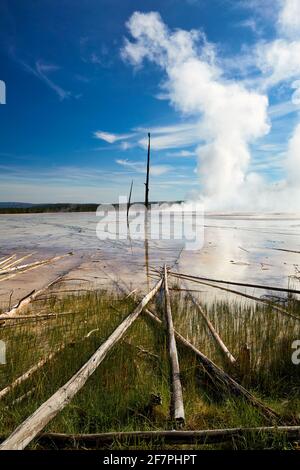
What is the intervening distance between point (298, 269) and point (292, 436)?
8.78 meters

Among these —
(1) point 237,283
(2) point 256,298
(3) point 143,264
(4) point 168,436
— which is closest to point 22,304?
(4) point 168,436

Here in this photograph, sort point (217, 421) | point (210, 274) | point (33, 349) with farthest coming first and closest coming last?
point (210, 274)
point (33, 349)
point (217, 421)

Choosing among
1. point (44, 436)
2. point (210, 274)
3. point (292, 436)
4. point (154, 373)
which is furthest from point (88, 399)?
point (210, 274)

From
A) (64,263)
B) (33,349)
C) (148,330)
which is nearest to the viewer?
(33,349)

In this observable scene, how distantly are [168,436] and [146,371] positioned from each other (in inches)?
56.6

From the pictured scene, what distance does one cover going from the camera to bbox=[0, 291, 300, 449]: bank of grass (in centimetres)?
301

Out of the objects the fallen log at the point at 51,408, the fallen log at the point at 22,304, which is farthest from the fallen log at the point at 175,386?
the fallen log at the point at 22,304

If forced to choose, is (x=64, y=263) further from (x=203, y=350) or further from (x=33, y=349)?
(x=203, y=350)

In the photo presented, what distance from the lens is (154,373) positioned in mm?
3975

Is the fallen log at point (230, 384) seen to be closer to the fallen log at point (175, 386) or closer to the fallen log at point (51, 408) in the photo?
the fallen log at point (175, 386)

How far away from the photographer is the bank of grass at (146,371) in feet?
9.88

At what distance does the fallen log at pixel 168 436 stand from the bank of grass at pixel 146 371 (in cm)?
5

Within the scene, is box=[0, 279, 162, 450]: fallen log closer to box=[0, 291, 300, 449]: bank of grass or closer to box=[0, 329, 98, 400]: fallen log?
box=[0, 291, 300, 449]: bank of grass

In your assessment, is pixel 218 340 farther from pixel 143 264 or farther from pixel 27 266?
pixel 27 266
